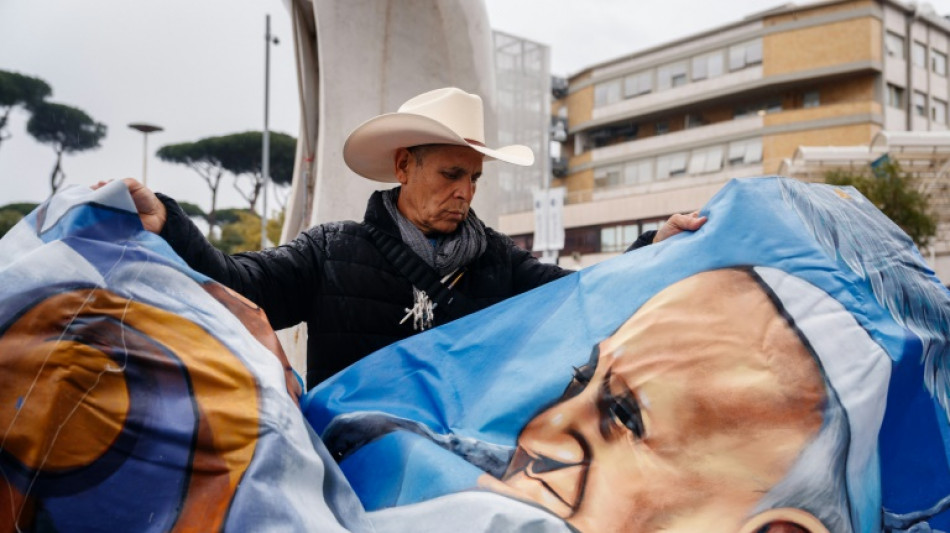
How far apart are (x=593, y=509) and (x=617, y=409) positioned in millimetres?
260

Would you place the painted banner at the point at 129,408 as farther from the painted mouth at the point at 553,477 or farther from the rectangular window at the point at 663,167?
the rectangular window at the point at 663,167

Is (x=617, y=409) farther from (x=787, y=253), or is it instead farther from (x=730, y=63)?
(x=730, y=63)

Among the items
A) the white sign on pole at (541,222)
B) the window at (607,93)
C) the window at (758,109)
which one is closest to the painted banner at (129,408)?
the white sign on pole at (541,222)

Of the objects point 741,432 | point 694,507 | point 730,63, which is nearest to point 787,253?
point 741,432

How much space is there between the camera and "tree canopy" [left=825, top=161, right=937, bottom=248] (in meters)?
24.3

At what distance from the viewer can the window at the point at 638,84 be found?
49.0m

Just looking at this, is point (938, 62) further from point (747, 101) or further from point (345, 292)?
point (345, 292)

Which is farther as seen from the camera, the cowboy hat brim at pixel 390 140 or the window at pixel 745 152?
the window at pixel 745 152

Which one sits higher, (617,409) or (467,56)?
(467,56)

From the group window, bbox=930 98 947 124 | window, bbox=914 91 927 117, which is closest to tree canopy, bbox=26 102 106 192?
window, bbox=914 91 927 117

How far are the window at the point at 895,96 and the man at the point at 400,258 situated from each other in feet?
144

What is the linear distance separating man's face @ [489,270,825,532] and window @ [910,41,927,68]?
153ft

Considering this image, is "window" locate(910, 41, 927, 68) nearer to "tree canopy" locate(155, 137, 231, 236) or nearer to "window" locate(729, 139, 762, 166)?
"window" locate(729, 139, 762, 166)

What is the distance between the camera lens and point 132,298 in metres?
1.69
